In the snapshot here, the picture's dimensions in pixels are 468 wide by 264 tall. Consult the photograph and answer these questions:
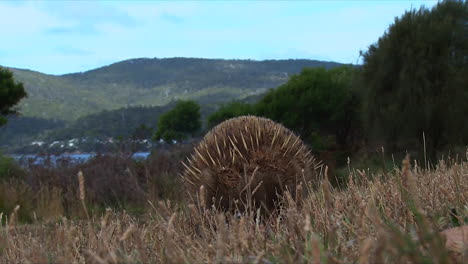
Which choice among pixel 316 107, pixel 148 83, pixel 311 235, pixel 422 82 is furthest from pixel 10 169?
pixel 148 83

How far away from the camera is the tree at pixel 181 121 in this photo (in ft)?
150

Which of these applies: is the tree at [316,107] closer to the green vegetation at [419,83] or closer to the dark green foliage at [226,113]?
the green vegetation at [419,83]

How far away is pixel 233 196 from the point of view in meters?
5.62

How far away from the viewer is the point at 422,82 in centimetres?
1534

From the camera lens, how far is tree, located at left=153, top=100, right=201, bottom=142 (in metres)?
45.8

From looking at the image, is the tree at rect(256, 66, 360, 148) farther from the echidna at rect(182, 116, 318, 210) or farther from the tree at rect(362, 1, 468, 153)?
the echidna at rect(182, 116, 318, 210)

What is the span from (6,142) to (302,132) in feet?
148

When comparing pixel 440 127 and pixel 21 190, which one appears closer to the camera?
pixel 21 190

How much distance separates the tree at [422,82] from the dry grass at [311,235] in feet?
33.6

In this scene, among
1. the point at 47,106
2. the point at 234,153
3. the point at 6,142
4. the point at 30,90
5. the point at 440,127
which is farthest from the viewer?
the point at 30,90

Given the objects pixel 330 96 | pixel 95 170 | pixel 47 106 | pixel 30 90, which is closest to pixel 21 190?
pixel 95 170

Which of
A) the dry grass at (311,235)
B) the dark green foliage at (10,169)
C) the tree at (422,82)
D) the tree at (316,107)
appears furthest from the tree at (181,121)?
the dry grass at (311,235)

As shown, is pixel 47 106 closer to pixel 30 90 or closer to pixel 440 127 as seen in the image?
pixel 30 90

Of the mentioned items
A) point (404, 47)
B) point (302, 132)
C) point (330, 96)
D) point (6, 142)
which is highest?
point (404, 47)
